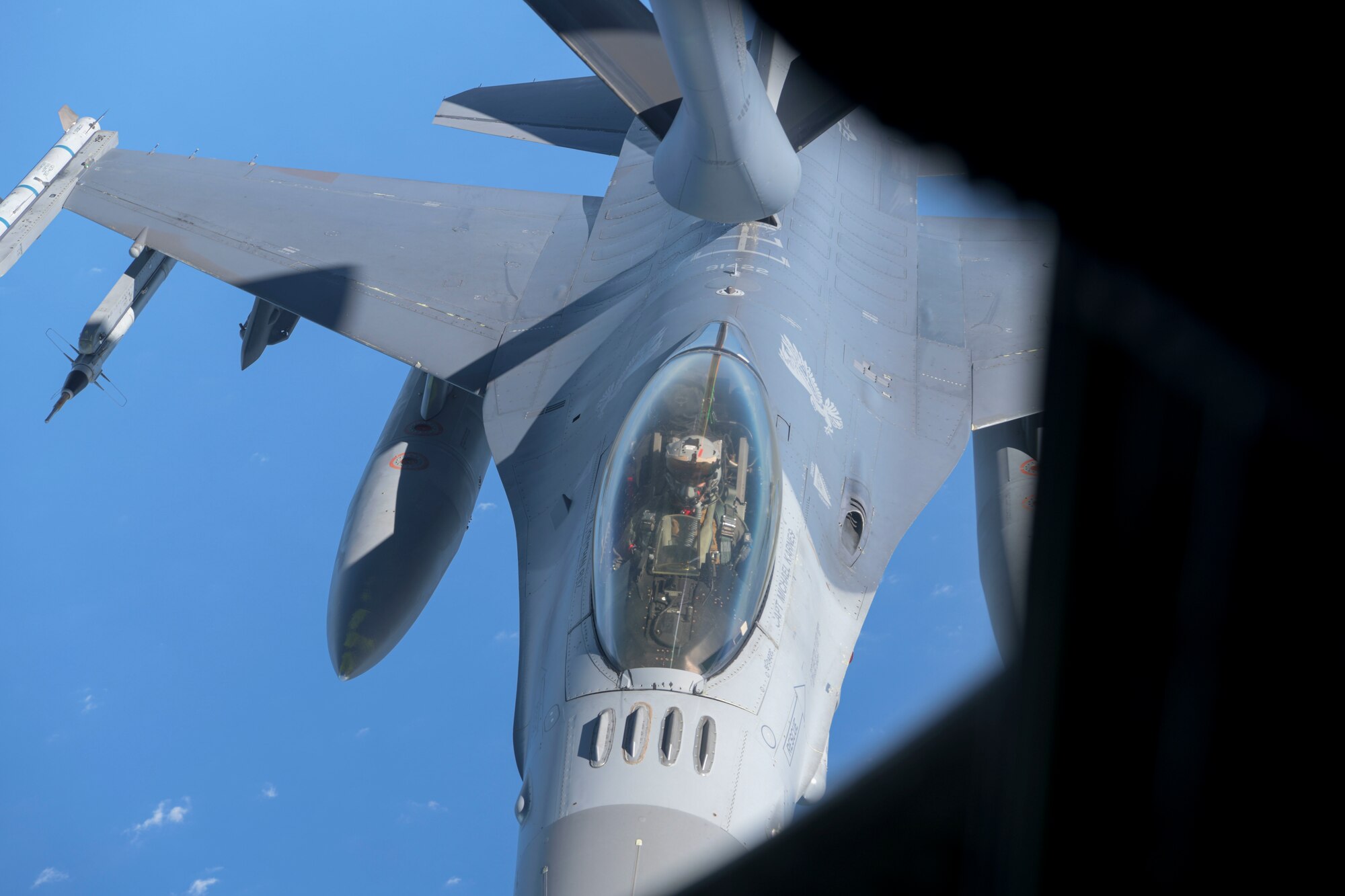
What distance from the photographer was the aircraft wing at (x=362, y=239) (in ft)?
38.7

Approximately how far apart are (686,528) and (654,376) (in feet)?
5.11

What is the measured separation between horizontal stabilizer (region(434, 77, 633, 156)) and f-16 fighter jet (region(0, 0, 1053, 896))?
2.4 inches

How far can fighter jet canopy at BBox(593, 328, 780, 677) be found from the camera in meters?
6.12

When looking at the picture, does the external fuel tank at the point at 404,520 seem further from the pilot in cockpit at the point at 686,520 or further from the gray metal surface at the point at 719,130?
the gray metal surface at the point at 719,130

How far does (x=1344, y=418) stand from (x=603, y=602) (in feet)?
14.7

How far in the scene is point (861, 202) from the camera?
13.3 m

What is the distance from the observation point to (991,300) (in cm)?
1208

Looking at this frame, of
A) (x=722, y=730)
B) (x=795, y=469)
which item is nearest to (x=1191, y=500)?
(x=722, y=730)

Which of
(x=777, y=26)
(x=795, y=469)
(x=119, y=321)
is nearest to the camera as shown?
(x=777, y=26)

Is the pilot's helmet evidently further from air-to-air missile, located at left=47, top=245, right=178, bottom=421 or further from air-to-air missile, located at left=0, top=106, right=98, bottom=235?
air-to-air missile, located at left=0, top=106, right=98, bottom=235

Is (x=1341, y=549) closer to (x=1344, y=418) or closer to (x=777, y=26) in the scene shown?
(x=1344, y=418)

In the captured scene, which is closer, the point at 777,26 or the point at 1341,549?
the point at 1341,549

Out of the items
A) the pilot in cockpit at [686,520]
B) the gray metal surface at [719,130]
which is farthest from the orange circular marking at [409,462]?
the gray metal surface at [719,130]

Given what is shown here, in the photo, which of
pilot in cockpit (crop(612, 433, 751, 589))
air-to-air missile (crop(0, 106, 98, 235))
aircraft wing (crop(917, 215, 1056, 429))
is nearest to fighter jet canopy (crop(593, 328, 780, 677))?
pilot in cockpit (crop(612, 433, 751, 589))
